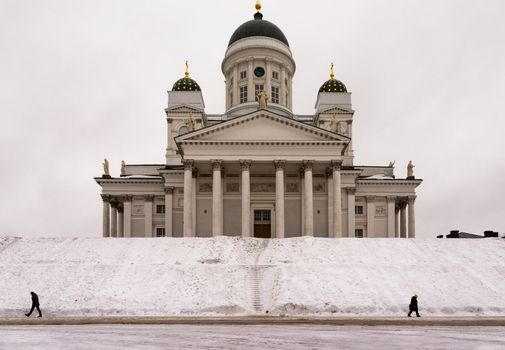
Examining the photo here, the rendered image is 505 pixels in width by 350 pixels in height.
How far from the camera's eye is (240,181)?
46781 millimetres

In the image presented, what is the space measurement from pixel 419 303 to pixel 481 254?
34.5 ft

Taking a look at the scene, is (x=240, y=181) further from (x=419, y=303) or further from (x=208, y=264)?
(x=419, y=303)

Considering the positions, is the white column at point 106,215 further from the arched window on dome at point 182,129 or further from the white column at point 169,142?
the arched window on dome at point 182,129

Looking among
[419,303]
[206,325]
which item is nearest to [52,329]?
[206,325]

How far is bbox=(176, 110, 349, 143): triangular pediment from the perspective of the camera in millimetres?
43531

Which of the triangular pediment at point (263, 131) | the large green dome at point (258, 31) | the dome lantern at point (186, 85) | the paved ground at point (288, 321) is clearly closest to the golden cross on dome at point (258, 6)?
the large green dome at point (258, 31)

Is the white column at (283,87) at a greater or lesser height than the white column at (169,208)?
greater

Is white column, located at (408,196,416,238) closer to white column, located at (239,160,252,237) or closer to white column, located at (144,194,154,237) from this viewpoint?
white column, located at (239,160,252,237)

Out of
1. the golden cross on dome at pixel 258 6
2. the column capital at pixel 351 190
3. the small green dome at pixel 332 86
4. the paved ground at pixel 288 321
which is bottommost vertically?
the paved ground at pixel 288 321

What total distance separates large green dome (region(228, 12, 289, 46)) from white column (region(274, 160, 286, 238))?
22.9m

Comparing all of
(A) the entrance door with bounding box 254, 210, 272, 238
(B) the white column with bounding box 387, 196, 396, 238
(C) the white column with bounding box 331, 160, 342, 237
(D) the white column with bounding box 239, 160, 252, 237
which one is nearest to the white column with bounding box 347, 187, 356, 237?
(B) the white column with bounding box 387, 196, 396, 238

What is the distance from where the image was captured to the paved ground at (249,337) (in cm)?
1382

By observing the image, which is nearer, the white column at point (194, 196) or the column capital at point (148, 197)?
the white column at point (194, 196)

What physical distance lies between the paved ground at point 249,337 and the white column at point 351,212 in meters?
29.7
